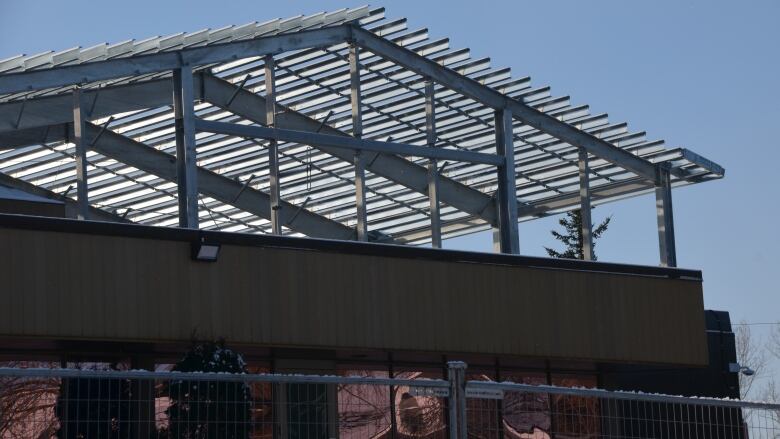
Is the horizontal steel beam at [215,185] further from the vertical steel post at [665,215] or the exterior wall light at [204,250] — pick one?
the exterior wall light at [204,250]

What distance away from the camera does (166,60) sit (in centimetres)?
1961

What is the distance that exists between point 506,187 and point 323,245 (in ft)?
15.9

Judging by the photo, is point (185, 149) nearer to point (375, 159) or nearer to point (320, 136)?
point (320, 136)

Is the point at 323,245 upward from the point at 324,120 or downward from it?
downward

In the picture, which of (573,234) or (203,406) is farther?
(573,234)

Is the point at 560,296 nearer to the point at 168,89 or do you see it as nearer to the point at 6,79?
the point at 168,89

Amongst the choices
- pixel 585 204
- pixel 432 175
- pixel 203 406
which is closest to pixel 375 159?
pixel 432 175

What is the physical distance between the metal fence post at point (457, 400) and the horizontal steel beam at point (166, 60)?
1060 centimetres

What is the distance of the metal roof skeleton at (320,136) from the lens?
20.6m

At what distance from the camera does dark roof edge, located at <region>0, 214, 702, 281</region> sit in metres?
16.7

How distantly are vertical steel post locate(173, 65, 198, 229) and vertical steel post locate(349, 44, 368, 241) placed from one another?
9.82ft

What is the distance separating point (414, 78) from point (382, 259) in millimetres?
4859

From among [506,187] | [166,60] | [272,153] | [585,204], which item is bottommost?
[585,204]

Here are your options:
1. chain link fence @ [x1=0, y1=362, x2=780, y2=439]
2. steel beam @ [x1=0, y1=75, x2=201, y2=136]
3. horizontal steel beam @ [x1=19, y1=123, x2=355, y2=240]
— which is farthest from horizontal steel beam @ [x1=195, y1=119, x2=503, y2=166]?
horizontal steel beam @ [x1=19, y1=123, x2=355, y2=240]
